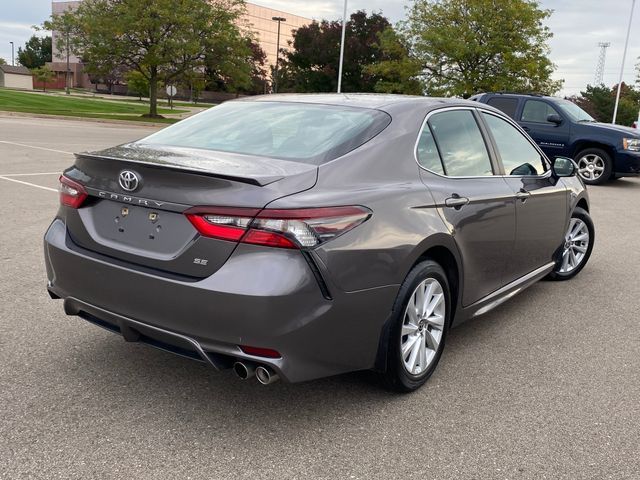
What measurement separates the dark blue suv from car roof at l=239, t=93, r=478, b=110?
445 inches

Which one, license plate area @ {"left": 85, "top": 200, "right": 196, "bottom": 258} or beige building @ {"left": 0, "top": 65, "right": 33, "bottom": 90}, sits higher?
beige building @ {"left": 0, "top": 65, "right": 33, "bottom": 90}

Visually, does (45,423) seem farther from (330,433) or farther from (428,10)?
(428,10)

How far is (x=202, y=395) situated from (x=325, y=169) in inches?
54.4

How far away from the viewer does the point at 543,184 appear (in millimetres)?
4949

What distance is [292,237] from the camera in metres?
2.71

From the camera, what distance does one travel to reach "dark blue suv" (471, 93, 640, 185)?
14422mm

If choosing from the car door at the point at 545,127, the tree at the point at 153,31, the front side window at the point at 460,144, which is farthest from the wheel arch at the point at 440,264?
the tree at the point at 153,31

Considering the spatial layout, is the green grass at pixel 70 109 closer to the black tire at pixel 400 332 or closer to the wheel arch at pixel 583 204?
the wheel arch at pixel 583 204

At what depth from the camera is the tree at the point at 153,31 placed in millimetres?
33188

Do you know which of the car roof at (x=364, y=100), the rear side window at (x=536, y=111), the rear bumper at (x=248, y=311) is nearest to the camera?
the rear bumper at (x=248, y=311)

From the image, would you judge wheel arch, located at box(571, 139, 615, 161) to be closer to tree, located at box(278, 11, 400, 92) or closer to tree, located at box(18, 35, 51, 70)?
tree, located at box(278, 11, 400, 92)

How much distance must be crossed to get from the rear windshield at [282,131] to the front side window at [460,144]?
486mm

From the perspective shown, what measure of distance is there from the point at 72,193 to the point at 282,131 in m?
1.19

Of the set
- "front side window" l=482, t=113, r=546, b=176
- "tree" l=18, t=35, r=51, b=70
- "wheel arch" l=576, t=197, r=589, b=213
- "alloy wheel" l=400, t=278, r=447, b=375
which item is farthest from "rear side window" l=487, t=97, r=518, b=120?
"tree" l=18, t=35, r=51, b=70
